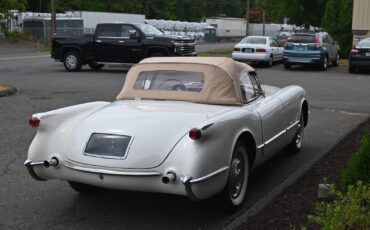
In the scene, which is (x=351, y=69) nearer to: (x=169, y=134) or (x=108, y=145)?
(x=169, y=134)

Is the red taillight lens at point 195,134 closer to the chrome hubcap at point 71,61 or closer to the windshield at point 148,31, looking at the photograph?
the windshield at point 148,31

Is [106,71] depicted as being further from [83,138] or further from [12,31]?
[12,31]

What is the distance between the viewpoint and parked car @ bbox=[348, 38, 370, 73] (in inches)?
903

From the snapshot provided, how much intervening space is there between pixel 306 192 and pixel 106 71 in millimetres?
16960

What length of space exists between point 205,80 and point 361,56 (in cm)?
1854

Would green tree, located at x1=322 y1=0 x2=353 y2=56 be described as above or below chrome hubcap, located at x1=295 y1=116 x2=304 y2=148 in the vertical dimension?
above

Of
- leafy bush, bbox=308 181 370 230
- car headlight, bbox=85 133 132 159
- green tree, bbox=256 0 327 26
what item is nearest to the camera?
leafy bush, bbox=308 181 370 230

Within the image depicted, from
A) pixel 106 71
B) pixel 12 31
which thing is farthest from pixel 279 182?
pixel 12 31

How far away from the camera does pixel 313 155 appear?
26.0 feet

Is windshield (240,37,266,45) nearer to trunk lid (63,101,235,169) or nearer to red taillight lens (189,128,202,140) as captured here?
trunk lid (63,101,235,169)

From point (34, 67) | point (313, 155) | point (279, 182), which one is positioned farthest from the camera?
point (34, 67)

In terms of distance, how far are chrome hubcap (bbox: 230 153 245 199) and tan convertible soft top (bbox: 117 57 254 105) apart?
71 cm

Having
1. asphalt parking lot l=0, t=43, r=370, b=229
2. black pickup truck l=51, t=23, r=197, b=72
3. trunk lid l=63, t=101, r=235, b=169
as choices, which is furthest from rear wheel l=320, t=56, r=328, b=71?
trunk lid l=63, t=101, r=235, b=169

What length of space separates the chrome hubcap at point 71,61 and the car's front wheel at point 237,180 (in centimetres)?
1707
